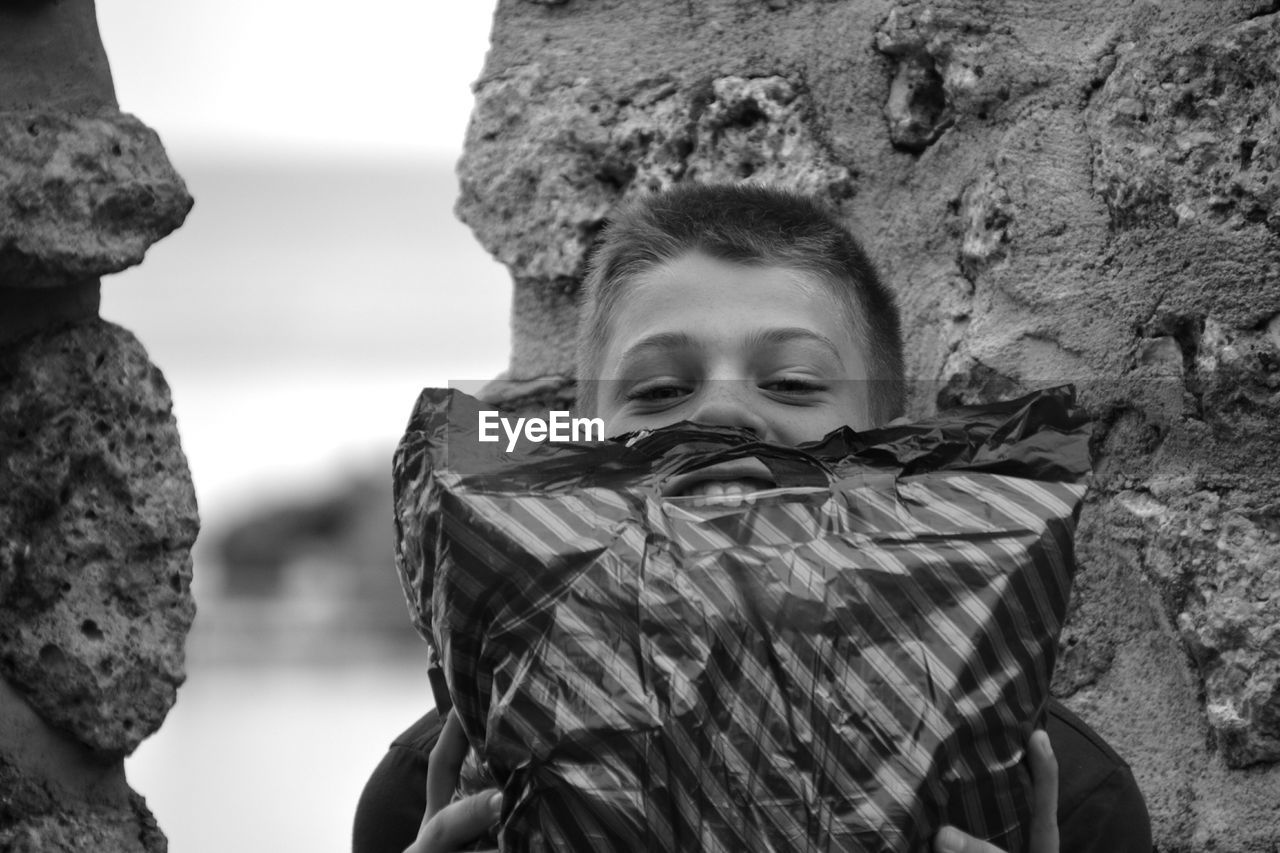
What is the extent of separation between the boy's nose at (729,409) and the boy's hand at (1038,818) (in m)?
0.30

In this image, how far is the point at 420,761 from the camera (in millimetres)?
1255

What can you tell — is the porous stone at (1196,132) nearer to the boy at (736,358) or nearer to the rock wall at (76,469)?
the boy at (736,358)

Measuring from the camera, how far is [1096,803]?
1.05 m

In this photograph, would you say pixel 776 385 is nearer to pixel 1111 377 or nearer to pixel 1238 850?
pixel 1111 377

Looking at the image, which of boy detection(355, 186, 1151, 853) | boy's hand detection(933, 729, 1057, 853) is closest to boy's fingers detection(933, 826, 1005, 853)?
boy's hand detection(933, 729, 1057, 853)

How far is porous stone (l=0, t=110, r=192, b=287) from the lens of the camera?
99 cm

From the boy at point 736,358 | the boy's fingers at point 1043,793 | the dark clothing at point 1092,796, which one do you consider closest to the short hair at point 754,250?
the boy at point 736,358

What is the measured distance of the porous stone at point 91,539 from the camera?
3.33 ft

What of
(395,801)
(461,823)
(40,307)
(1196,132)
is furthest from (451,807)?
(1196,132)

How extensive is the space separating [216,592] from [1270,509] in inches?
254

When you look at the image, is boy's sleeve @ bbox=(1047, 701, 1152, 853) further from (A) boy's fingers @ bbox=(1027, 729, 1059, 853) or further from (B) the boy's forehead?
(B) the boy's forehead

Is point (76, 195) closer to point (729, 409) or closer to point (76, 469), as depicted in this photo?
point (76, 469)

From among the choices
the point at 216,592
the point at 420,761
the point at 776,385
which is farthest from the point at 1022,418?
the point at 216,592

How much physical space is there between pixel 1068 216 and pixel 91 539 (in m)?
0.78
